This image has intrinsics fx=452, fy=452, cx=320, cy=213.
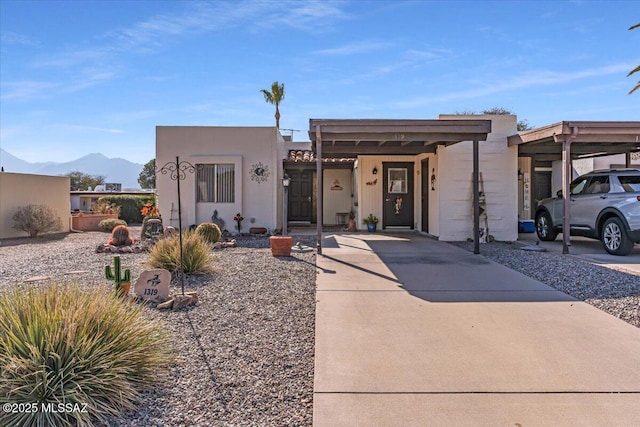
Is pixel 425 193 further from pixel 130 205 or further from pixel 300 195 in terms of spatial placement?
pixel 130 205

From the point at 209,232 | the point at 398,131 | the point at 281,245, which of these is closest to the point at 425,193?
the point at 398,131

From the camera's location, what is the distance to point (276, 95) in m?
30.1

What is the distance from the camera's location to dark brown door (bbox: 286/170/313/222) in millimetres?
17812

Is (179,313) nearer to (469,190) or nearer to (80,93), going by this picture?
(469,190)

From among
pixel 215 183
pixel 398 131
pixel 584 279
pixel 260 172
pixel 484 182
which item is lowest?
pixel 584 279

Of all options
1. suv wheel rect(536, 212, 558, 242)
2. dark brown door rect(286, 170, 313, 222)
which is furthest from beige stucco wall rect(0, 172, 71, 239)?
suv wheel rect(536, 212, 558, 242)

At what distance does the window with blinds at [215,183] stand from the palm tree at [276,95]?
16331mm

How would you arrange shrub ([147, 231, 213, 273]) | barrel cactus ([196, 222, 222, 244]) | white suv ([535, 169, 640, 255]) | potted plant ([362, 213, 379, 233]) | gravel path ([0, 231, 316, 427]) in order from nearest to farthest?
gravel path ([0, 231, 316, 427])
shrub ([147, 231, 213, 273])
white suv ([535, 169, 640, 255])
barrel cactus ([196, 222, 222, 244])
potted plant ([362, 213, 379, 233])

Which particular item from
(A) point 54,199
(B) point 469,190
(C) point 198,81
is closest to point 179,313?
(B) point 469,190

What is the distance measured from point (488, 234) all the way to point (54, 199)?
15.5m

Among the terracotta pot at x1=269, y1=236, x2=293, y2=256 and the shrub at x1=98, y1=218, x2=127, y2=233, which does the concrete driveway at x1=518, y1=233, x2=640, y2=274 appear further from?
the shrub at x1=98, y1=218, x2=127, y2=233

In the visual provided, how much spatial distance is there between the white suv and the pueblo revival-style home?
0.75 meters

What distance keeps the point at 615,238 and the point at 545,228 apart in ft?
9.01

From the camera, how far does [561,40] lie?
461 inches
